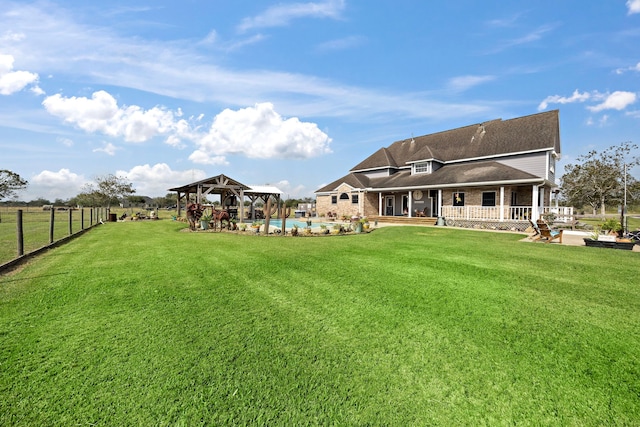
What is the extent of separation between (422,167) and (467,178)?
595 cm

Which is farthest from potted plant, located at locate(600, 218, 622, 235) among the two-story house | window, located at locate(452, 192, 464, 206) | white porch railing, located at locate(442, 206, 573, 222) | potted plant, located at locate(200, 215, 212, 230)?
potted plant, located at locate(200, 215, 212, 230)

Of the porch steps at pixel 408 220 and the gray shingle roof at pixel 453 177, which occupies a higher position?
the gray shingle roof at pixel 453 177

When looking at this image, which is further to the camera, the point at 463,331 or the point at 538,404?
the point at 463,331

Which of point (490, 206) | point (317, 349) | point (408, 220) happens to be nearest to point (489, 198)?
point (490, 206)

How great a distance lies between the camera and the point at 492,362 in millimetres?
2910

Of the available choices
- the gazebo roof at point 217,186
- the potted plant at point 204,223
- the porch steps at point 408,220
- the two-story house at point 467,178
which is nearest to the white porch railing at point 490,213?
the two-story house at point 467,178

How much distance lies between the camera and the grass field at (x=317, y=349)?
7.47ft

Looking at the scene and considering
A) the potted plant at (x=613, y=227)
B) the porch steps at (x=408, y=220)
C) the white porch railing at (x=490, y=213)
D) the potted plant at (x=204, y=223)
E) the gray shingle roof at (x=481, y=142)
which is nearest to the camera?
the potted plant at (x=613, y=227)

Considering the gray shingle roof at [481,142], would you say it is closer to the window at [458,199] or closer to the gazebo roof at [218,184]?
the window at [458,199]

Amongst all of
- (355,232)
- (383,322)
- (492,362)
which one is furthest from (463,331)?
(355,232)

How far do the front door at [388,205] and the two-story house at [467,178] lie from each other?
0.34 feet

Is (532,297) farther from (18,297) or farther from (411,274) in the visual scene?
(18,297)

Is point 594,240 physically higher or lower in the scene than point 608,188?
lower

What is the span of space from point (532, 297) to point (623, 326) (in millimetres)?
1177
